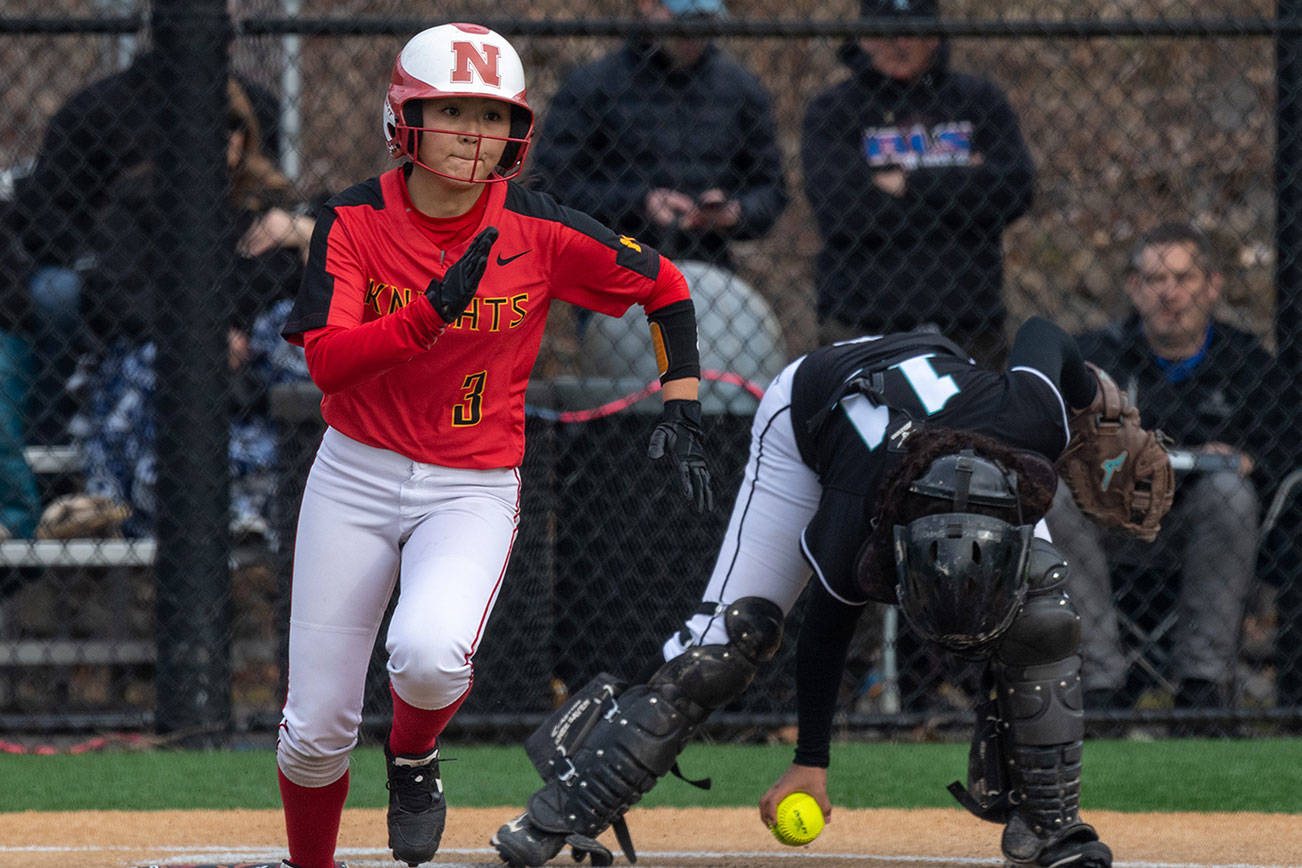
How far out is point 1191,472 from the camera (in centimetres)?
501

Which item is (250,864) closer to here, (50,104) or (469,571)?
(469,571)

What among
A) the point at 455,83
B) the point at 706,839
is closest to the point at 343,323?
the point at 455,83

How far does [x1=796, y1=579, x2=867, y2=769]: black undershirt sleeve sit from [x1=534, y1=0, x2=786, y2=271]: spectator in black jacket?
6.12 ft

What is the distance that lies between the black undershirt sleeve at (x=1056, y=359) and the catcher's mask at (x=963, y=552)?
381 millimetres

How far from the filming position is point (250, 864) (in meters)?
3.39

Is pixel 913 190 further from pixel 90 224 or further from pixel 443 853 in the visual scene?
pixel 90 224

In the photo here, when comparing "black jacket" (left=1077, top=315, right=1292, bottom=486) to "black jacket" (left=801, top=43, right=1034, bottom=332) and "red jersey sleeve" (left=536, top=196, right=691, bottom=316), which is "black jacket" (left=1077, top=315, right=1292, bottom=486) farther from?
"red jersey sleeve" (left=536, top=196, right=691, bottom=316)

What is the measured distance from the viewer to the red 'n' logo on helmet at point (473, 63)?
307cm

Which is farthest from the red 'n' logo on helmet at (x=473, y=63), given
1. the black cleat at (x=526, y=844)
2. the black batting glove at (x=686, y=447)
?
the black cleat at (x=526, y=844)

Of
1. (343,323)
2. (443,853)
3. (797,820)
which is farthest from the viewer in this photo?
(443,853)

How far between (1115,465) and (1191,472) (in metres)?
1.43

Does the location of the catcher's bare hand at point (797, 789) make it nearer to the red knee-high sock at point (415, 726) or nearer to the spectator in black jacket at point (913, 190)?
the red knee-high sock at point (415, 726)

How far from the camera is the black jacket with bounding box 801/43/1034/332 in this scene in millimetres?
5156

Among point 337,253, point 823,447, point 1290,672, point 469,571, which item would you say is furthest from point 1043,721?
point 1290,672
